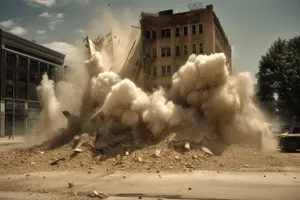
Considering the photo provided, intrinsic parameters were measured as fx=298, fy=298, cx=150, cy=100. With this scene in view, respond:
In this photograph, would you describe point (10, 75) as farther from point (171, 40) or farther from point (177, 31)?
point (177, 31)

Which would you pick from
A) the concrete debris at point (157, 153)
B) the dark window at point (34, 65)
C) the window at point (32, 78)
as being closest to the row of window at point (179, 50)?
the concrete debris at point (157, 153)

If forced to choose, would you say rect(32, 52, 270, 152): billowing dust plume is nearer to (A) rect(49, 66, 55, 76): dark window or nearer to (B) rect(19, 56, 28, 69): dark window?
(B) rect(19, 56, 28, 69): dark window

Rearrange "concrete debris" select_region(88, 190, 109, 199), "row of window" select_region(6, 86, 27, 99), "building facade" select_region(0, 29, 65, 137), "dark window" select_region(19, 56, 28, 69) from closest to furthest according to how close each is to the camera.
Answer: "concrete debris" select_region(88, 190, 109, 199) < "building facade" select_region(0, 29, 65, 137) < "row of window" select_region(6, 86, 27, 99) < "dark window" select_region(19, 56, 28, 69)

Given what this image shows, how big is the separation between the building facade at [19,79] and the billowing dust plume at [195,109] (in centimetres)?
3006

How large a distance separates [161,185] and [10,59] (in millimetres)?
47145

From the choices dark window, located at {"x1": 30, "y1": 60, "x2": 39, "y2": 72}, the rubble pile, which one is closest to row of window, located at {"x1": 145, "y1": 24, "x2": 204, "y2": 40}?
the rubble pile

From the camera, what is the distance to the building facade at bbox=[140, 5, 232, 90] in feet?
133

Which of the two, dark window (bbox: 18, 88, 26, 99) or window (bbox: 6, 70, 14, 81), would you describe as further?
dark window (bbox: 18, 88, 26, 99)

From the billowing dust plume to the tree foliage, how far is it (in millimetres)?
15225

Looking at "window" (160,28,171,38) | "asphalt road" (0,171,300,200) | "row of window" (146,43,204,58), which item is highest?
"window" (160,28,171,38)

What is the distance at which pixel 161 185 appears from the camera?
1364cm

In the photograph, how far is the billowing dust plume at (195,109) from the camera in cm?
2253

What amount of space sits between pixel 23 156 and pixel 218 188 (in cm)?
1583

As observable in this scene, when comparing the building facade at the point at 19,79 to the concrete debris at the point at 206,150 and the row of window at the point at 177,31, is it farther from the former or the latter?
the concrete debris at the point at 206,150
